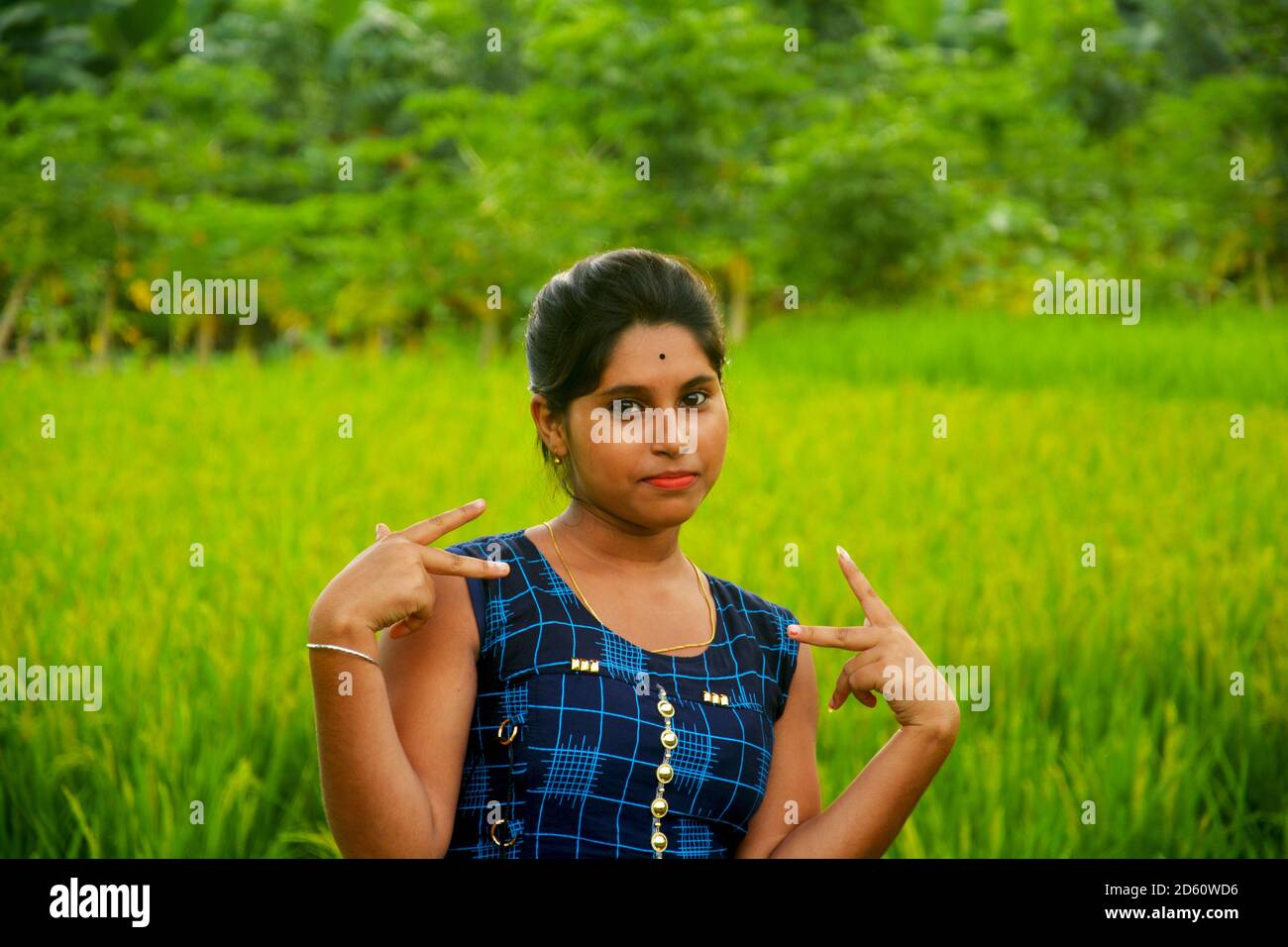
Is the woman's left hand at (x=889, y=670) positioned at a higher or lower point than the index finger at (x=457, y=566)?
lower

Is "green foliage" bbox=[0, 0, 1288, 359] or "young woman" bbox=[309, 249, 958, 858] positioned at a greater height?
"green foliage" bbox=[0, 0, 1288, 359]

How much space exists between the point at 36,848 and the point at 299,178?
7.38m

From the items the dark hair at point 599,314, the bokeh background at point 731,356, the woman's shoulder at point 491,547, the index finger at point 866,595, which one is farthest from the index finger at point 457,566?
the bokeh background at point 731,356

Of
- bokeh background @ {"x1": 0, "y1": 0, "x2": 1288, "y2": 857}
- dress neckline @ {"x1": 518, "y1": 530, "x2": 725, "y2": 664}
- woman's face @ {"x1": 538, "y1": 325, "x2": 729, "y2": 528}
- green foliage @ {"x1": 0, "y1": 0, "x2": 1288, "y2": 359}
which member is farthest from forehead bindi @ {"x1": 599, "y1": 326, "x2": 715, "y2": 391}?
green foliage @ {"x1": 0, "y1": 0, "x2": 1288, "y2": 359}

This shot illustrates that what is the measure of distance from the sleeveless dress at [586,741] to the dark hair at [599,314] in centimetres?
18

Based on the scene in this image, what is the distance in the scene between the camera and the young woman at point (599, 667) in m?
1.06

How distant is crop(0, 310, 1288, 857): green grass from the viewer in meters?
2.04

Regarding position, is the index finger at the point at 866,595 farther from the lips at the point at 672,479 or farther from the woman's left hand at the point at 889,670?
the lips at the point at 672,479

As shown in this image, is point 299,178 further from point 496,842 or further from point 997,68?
point 496,842

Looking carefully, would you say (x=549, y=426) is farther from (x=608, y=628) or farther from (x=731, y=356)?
(x=731, y=356)

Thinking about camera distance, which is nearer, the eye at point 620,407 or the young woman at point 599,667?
the young woman at point 599,667

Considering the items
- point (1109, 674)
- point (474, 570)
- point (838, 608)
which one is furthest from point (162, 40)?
point (474, 570)

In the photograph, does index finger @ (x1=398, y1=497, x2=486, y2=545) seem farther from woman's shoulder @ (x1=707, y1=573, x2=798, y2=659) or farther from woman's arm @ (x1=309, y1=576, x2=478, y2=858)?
woman's shoulder @ (x1=707, y1=573, x2=798, y2=659)

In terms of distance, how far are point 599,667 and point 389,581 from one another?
8.9 inches
